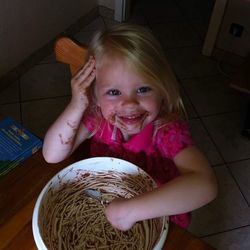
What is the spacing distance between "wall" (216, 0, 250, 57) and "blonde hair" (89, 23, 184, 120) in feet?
4.22

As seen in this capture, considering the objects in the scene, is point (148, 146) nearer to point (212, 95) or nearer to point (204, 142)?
point (204, 142)

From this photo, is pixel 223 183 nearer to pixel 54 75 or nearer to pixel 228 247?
pixel 228 247

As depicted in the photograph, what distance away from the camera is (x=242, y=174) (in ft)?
4.98

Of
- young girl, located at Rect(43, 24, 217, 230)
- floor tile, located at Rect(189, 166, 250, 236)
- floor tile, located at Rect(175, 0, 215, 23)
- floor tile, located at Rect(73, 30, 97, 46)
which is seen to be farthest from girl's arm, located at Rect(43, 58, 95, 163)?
floor tile, located at Rect(175, 0, 215, 23)

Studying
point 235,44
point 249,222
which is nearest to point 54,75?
point 235,44

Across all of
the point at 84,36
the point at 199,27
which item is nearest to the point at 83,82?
the point at 84,36

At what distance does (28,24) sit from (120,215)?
1.43 metres

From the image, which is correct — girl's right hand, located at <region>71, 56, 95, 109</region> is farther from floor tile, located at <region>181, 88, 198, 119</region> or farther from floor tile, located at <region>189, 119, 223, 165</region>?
floor tile, located at <region>181, 88, 198, 119</region>

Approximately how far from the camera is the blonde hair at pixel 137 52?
2.21ft

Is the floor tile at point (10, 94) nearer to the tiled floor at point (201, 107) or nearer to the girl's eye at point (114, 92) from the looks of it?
the tiled floor at point (201, 107)

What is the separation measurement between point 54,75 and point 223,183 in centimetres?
102

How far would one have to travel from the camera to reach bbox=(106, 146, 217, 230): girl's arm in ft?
1.81

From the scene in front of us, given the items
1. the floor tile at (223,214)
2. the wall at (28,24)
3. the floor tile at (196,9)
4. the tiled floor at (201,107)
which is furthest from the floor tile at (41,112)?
the floor tile at (196,9)

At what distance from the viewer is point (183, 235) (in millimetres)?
566
